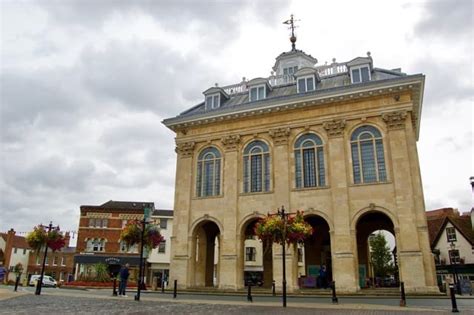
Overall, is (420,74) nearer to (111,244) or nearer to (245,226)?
(245,226)

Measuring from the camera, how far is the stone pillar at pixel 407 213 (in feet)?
75.2

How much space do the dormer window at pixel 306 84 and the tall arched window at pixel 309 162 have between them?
3920 mm

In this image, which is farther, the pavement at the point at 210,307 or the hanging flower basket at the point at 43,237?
the hanging flower basket at the point at 43,237

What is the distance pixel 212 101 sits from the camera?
33875 mm

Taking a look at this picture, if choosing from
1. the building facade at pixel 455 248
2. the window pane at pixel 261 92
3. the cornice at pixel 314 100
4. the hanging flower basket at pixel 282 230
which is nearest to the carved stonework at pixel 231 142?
the cornice at pixel 314 100

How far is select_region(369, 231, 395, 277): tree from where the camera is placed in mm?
55656

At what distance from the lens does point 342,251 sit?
24984 millimetres

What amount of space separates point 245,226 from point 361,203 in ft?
27.8

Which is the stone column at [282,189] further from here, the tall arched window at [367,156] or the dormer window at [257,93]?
the tall arched window at [367,156]

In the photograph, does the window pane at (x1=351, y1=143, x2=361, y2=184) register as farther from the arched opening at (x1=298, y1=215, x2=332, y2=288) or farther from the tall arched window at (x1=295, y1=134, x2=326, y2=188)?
the arched opening at (x1=298, y1=215, x2=332, y2=288)

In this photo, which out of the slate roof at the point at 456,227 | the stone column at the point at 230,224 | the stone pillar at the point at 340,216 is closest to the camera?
the stone pillar at the point at 340,216

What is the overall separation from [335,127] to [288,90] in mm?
6285

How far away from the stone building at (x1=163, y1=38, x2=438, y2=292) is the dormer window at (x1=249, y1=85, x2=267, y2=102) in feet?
0.30

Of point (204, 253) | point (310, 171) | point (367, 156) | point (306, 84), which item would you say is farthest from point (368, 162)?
point (204, 253)
